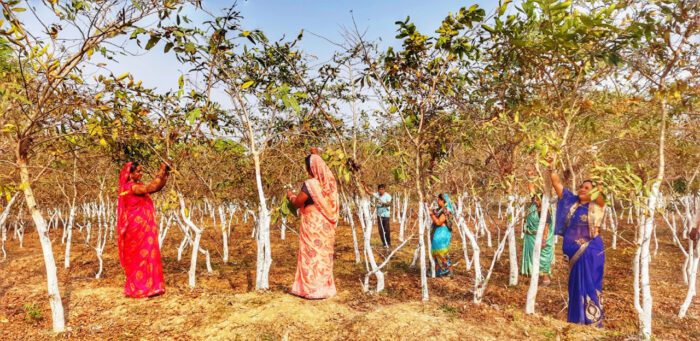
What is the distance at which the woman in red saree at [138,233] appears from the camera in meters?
5.94

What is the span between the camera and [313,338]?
476 cm

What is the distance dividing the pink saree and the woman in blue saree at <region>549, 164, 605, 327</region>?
3444mm

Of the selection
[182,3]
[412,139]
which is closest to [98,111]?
[182,3]

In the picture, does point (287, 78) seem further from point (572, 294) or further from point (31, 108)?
point (572, 294)

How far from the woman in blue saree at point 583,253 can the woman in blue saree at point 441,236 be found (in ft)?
12.5

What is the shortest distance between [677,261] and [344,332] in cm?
1396

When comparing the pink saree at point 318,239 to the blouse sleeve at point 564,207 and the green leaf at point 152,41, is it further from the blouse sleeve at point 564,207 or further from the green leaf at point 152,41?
the blouse sleeve at point 564,207

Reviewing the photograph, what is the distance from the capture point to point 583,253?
237 inches

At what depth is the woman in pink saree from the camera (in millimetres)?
5957

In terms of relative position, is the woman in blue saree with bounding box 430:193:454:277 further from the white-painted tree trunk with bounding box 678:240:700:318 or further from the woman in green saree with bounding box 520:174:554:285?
the white-painted tree trunk with bounding box 678:240:700:318

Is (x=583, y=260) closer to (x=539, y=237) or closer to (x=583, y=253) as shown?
(x=583, y=253)

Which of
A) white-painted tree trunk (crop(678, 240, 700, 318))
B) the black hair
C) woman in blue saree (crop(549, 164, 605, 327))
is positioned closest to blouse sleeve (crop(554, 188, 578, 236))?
woman in blue saree (crop(549, 164, 605, 327))

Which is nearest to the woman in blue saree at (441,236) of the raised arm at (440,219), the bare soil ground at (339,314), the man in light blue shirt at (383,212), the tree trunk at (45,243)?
the raised arm at (440,219)

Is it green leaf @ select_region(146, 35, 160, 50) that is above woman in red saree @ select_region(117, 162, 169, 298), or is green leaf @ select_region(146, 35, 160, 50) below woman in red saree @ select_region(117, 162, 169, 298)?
above
